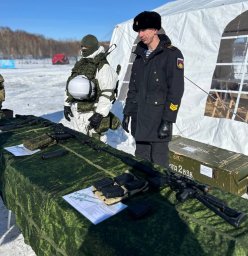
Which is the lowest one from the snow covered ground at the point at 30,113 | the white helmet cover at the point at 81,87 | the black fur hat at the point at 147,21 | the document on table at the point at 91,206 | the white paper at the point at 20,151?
the snow covered ground at the point at 30,113

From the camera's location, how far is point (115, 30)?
6.54 metres

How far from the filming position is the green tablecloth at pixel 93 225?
115 cm

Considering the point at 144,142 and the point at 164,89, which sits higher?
the point at 164,89

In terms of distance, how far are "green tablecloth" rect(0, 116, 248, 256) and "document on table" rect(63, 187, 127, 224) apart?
1.2 inches

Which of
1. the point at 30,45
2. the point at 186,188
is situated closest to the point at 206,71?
the point at 186,188

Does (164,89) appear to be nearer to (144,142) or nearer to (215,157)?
(144,142)

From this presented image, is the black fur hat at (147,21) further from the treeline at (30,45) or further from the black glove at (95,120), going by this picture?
the treeline at (30,45)

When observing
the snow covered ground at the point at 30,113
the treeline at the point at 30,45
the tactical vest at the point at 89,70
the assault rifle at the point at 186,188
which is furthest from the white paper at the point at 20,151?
the treeline at the point at 30,45

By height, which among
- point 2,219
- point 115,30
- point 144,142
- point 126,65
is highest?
point 115,30

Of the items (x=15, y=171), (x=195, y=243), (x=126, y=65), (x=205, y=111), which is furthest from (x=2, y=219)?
(x=126, y=65)

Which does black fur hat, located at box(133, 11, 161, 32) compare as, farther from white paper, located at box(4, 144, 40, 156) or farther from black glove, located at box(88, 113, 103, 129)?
white paper, located at box(4, 144, 40, 156)

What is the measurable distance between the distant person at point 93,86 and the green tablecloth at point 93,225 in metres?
0.89

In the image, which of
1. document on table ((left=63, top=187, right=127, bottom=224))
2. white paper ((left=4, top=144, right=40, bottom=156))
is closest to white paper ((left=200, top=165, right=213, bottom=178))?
white paper ((left=4, top=144, right=40, bottom=156))

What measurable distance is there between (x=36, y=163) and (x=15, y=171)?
15 centimetres
